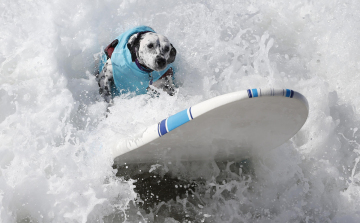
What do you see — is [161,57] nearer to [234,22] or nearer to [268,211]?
[268,211]

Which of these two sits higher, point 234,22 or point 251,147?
point 234,22

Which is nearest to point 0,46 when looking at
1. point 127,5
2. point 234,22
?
point 127,5

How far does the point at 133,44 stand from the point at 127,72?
237 millimetres

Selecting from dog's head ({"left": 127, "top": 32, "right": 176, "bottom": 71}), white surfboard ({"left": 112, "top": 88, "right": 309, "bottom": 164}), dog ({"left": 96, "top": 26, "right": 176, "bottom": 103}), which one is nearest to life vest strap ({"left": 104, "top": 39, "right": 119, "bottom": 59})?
dog ({"left": 96, "top": 26, "right": 176, "bottom": 103})

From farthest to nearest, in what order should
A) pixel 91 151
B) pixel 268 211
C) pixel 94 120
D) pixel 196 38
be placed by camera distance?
pixel 196 38 → pixel 94 120 → pixel 268 211 → pixel 91 151

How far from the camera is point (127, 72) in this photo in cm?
256

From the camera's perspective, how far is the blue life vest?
8.24 feet

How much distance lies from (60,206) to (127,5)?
225 centimetres

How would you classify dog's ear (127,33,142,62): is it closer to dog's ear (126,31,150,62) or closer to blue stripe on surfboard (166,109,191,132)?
dog's ear (126,31,150,62)

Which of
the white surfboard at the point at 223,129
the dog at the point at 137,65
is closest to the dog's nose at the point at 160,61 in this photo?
the dog at the point at 137,65

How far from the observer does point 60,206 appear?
2.12 m

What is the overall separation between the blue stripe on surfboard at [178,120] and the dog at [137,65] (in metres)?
0.57

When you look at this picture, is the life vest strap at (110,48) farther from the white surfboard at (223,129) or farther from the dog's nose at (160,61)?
the white surfboard at (223,129)

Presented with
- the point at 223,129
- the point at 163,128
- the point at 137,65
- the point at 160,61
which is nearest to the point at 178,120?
the point at 163,128
